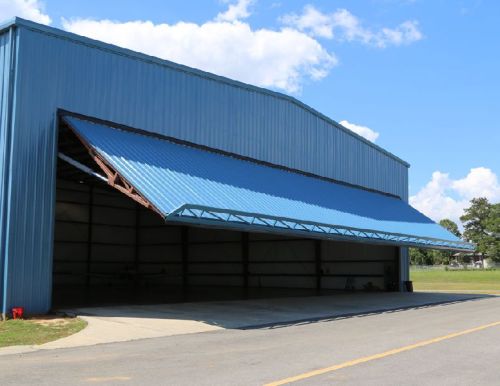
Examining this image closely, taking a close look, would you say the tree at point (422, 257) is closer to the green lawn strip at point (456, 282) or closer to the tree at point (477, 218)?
the tree at point (477, 218)

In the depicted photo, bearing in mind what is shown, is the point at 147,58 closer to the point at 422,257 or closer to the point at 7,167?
the point at 7,167

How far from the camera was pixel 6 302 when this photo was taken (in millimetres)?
15953

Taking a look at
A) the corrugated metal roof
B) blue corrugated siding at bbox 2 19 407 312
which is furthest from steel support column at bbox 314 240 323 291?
blue corrugated siding at bbox 2 19 407 312

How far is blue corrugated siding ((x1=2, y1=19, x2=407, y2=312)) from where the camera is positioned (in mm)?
16625

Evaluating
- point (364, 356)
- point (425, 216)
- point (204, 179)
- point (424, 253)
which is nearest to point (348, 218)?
point (204, 179)

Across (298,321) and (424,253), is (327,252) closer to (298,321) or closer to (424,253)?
(298,321)

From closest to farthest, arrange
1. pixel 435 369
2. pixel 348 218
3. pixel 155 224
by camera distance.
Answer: pixel 435 369
pixel 348 218
pixel 155 224

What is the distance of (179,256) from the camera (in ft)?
126

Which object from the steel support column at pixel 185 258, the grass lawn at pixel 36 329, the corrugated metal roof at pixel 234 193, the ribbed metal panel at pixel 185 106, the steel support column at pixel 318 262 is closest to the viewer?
the grass lawn at pixel 36 329

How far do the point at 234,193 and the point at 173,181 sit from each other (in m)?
2.60

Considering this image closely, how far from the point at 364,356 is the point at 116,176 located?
9.70 metres

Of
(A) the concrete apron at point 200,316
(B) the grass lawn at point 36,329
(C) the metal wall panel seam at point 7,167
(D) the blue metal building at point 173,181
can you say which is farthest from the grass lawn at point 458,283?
(C) the metal wall panel seam at point 7,167

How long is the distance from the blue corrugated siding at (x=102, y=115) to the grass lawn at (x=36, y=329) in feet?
3.93

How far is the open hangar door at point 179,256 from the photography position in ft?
110
